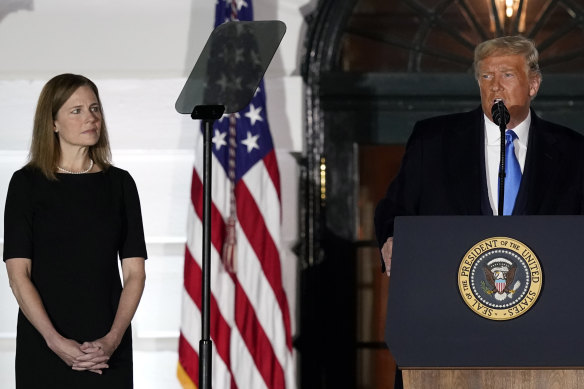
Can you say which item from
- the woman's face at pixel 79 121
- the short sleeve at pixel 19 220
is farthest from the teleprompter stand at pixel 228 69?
the short sleeve at pixel 19 220

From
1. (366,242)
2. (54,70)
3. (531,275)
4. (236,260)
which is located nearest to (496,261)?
(531,275)

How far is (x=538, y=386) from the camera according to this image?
7.47 feet

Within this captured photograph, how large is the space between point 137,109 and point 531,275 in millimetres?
3032

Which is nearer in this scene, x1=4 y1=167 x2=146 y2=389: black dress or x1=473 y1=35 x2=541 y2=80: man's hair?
x1=473 y1=35 x2=541 y2=80: man's hair

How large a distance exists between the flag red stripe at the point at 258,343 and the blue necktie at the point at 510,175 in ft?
6.16

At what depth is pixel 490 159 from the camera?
302 cm

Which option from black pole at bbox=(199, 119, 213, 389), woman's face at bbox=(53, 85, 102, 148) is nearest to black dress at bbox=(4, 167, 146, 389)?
woman's face at bbox=(53, 85, 102, 148)

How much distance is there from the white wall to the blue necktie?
6.83 ft

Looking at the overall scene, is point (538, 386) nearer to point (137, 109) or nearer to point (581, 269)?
point (581, 269)

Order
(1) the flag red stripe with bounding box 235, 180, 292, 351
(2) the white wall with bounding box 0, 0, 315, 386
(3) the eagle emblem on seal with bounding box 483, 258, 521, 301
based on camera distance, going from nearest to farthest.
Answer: (3) the eagle emblem on seal with bounding box 483, 258, 521, 301 → (1) the flag red stripe with bounding box 235, 180, 292, 351 → (2) the white wall with bounding box 0, 0, 315, 386

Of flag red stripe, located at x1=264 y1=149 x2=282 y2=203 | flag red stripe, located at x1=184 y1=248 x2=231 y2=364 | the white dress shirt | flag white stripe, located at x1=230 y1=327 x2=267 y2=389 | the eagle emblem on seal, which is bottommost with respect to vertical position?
flag white stripe, located at x1=230 y1=327 x2=267 y2=389

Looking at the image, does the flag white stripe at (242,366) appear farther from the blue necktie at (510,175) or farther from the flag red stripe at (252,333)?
the blue necktie at (510,175)

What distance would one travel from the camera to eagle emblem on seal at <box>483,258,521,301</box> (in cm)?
227

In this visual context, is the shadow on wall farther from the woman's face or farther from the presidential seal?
the presidential seal
